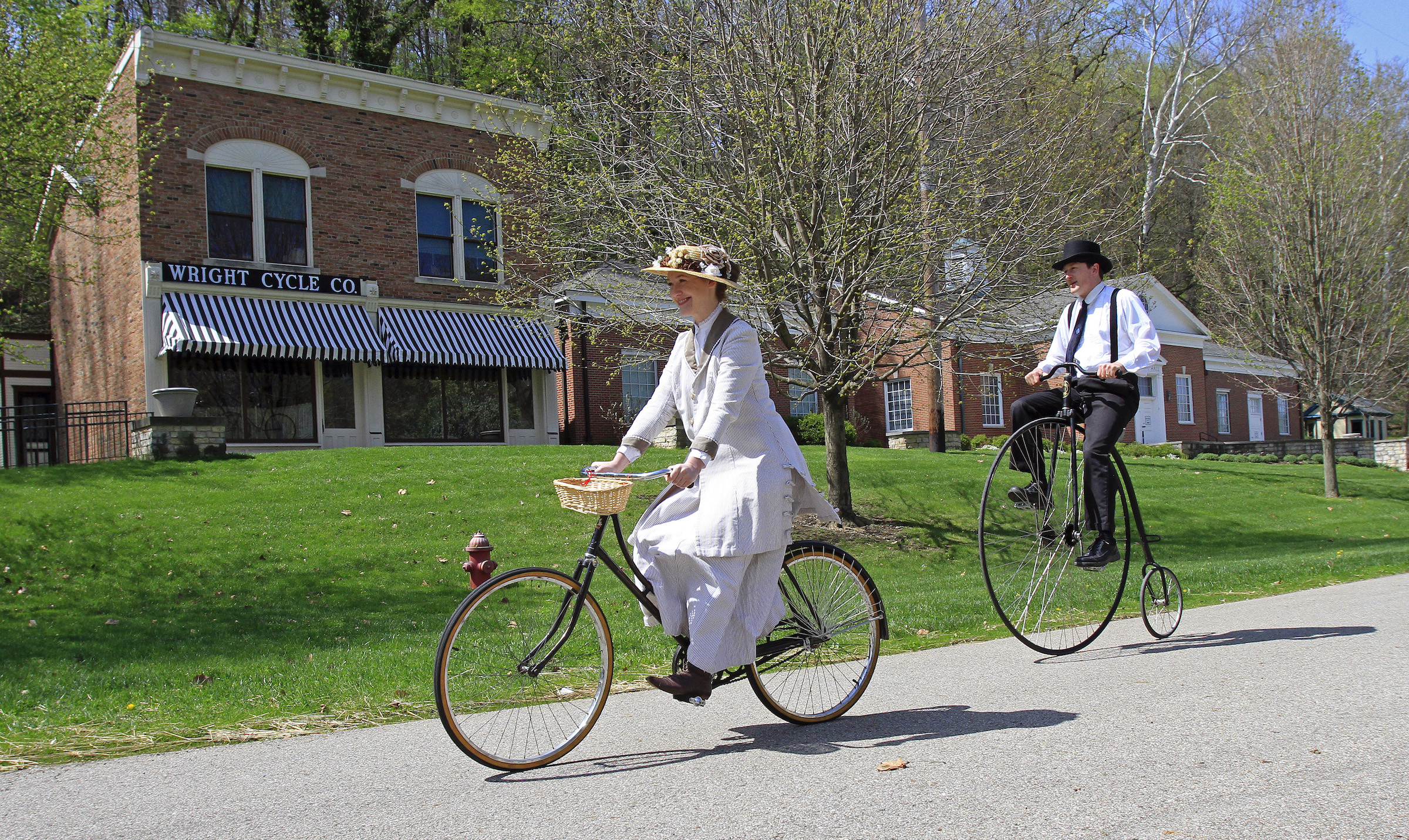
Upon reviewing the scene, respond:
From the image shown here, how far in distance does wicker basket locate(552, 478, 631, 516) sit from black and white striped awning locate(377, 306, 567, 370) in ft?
60.4

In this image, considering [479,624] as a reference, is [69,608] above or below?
below

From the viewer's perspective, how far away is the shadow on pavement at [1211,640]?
6.17 metres

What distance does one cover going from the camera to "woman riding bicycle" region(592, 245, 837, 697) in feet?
14.4

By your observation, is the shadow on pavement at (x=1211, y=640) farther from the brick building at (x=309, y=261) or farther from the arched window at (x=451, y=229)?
the arched window at (x=451, y=229)

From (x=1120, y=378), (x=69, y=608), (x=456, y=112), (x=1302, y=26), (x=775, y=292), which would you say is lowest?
(x=69, y=608)

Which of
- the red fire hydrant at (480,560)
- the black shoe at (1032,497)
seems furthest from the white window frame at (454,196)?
the black shoe at (1032,497)

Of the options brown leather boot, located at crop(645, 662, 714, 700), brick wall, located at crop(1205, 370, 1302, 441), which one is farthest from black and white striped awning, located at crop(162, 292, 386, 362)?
brick wall, located at crop(1205, 370, 1302, 441)

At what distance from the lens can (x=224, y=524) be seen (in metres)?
13.4

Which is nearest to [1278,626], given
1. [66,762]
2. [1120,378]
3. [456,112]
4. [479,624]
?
[1120,378]

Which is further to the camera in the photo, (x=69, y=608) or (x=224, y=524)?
(x=224, y=524)

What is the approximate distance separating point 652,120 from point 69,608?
9.57 metres

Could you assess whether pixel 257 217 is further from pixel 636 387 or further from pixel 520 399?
pixel 636 387

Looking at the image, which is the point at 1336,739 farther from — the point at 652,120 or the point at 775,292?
the point at 652,120

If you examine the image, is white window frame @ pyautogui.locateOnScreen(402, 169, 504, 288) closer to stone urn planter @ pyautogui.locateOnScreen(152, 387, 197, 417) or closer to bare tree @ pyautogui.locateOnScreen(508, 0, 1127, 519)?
stone urn planter @ pyautogui.locateOnScreen(152, 387, 197, 417)
